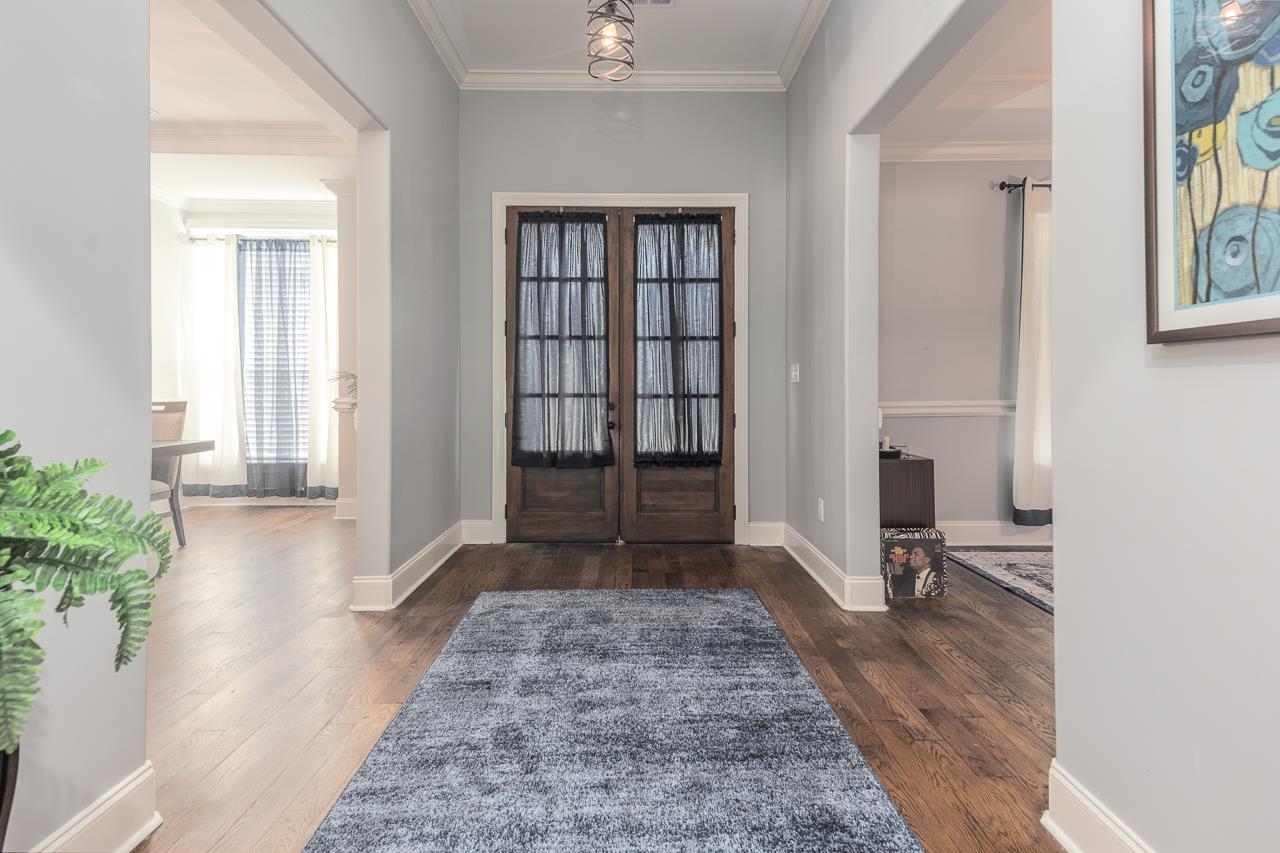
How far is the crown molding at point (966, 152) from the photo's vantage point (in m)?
4.68

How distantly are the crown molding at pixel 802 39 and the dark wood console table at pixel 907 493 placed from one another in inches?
95.9

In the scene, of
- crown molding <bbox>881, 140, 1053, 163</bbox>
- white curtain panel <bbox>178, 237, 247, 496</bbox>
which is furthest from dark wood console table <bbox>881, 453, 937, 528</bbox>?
white curtain panel <bbox>178, 237, 247, 496</bbox>

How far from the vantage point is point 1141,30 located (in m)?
1.40

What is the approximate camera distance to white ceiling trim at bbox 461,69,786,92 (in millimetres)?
4652

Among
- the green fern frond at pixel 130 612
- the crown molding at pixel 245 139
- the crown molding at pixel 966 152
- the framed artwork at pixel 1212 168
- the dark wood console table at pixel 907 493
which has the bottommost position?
the dark wood console table at pixel 907 493

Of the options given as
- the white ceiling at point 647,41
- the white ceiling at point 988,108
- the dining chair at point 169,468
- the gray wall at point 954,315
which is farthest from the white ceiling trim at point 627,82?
the dining chair at point 169,468

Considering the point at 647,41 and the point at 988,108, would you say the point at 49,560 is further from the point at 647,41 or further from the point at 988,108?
the point at 988,108

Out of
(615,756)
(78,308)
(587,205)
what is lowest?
(615,756)

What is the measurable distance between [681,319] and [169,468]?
359cm

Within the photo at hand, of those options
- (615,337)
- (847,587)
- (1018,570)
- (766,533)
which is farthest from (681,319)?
(1018,570)

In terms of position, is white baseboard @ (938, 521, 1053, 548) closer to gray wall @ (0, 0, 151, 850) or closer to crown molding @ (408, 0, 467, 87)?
crown molding @ (408, 0, 467, 87)

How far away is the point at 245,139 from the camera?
5.30 meters

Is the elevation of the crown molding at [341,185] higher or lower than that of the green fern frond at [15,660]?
higher

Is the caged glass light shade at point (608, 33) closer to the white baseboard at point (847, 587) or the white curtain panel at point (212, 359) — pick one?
the white baseboard at point (847, 587)
